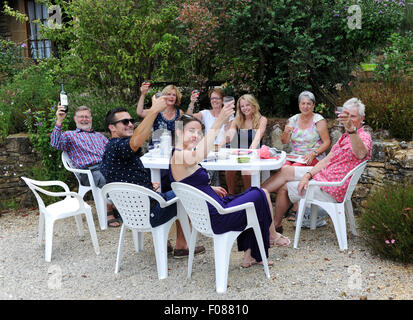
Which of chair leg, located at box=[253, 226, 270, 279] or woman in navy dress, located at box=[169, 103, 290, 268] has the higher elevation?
woman in navy dress, located at box=[169, 103, 290, 268]

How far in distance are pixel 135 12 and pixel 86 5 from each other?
669mm

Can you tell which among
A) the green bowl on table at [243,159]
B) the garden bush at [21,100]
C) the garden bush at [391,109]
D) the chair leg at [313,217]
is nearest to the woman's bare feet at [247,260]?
the green bowl on table at [243,159]

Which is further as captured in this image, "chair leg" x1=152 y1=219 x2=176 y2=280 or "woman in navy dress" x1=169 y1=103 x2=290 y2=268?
"chair leg" x1=152 y1=219 x2=176 y2=280

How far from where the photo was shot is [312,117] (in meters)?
4.60

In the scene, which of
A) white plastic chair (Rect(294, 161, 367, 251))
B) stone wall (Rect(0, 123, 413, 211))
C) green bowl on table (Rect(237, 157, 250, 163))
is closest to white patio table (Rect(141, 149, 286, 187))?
green bowl on table (Rect(237, 157, 250, 163))

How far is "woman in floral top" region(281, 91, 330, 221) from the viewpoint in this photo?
4.49 m

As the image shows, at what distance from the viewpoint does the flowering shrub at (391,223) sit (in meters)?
3.33

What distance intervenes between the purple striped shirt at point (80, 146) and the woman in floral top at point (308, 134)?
2.08m

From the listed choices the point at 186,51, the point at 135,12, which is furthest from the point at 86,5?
the point at 186,51

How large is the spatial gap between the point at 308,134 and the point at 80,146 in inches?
97.5

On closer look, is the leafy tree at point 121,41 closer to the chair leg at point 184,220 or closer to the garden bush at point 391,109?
the garden bush at point 391,109
